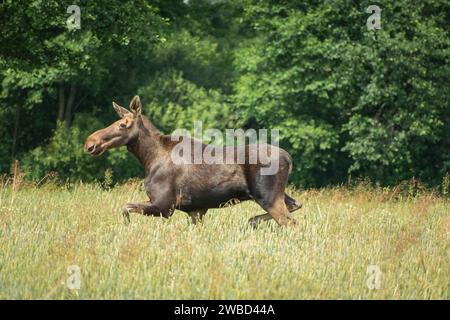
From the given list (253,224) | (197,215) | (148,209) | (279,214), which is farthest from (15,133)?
(279,214)

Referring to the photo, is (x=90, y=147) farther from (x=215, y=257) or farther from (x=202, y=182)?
(x=215, y=257)

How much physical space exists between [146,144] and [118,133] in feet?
1.49

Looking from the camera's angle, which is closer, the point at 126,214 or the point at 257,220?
the point at 126,214

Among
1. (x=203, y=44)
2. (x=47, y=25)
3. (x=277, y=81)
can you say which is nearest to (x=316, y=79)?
(x=277, y=81)

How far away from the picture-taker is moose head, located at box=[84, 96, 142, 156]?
962 centimetres

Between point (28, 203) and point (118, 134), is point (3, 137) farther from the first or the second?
point (118, 134)

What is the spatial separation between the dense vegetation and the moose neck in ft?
19.3

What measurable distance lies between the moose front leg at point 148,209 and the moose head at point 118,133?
3.22 ft

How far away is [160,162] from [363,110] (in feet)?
49.0

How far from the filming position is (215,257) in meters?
7.13

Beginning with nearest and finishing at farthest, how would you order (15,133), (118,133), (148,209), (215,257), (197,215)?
1. (215,257)
2. (148,209)
3. (118,133)
4. (197,215)
5. (15,133)

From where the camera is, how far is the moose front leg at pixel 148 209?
30.8 ft

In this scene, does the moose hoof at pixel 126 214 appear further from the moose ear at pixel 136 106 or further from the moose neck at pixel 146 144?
the moose ear at pixel 136 106

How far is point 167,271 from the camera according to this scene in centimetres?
668
